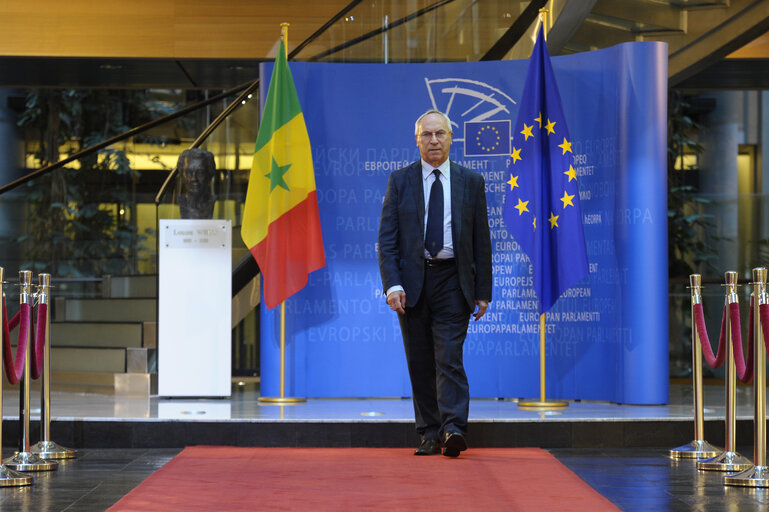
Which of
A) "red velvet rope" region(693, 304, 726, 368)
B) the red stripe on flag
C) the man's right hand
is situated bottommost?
"red velvet rope" region(693, 304, 726, 368)

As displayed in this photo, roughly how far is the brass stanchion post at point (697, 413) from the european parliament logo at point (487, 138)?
1.85 metres

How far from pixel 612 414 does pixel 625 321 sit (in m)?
0.84

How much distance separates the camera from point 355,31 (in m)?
6.66

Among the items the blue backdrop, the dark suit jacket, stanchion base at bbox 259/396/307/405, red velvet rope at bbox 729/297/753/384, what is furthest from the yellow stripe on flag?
red velvet rope at bbox 729/297/753/384

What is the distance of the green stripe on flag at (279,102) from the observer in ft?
20.2

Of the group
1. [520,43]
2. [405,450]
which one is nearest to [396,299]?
[405,450]

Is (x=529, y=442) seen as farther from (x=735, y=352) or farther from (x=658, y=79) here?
(x=658, y=79)

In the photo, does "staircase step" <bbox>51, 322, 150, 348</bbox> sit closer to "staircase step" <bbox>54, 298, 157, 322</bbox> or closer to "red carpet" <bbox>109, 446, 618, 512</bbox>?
"staircase step" <bbox>54, 298, 157, 322</bbox>

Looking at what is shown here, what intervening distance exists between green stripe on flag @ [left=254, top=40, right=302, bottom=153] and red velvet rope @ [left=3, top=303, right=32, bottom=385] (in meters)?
2.33

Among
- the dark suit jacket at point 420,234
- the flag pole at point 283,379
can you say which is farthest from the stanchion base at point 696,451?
the flag pole at point 283,379

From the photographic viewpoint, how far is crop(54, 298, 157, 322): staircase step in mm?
7352

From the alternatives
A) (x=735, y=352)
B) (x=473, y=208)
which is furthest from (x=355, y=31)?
(x=735, y=352)

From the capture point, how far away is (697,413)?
479 centimetres

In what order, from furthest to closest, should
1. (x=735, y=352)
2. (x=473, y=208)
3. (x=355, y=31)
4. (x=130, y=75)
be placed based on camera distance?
(x=130, y=75) → (x=355, y=31) → (x=473, y=208) → (x=735, y=352)
